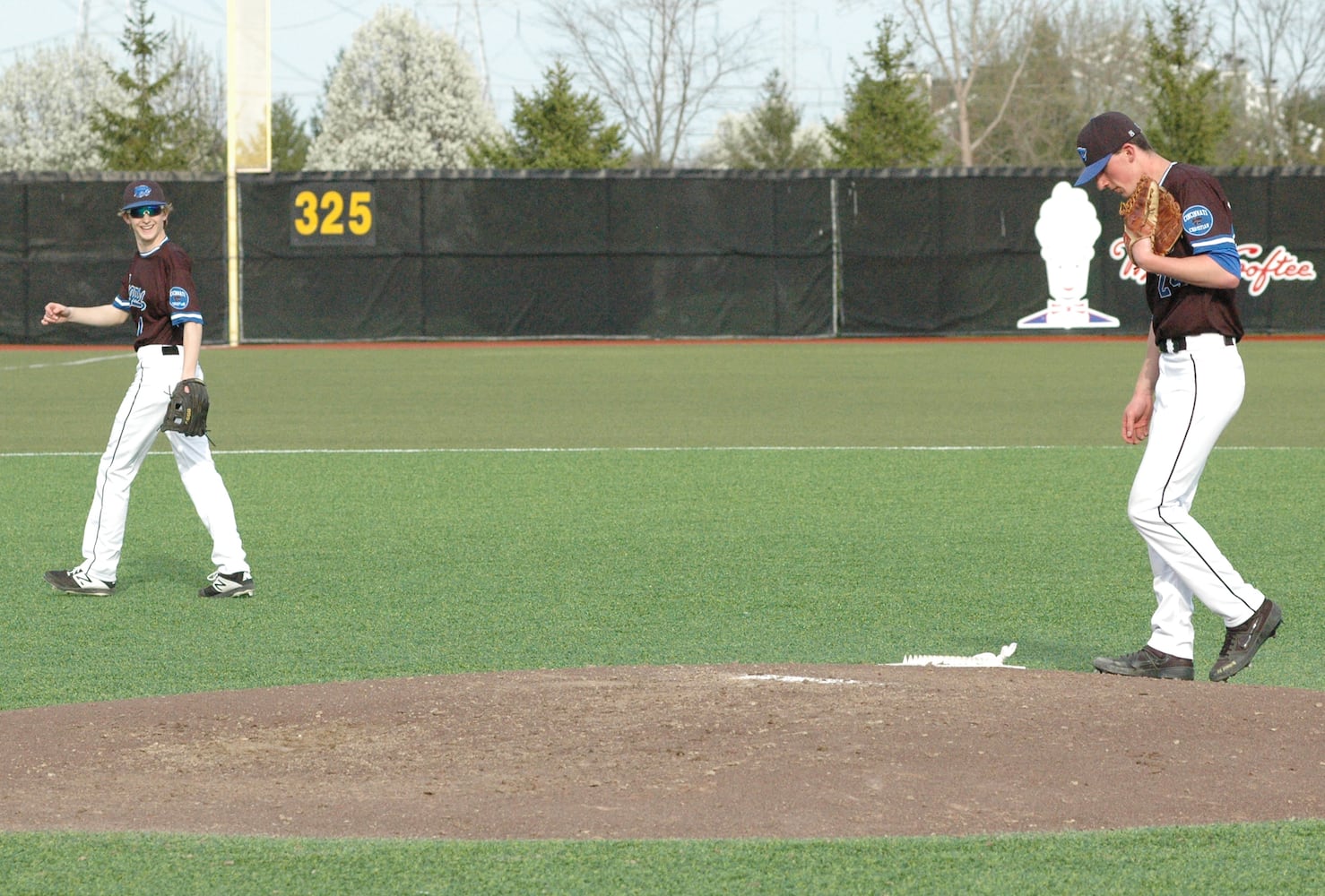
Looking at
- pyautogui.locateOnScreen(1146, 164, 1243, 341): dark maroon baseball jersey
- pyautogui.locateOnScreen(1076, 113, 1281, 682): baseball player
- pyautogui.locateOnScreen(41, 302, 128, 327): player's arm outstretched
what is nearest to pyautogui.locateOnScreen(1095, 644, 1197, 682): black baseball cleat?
pyautogui.locateOnScreen(1076, 113, 1281, 682): baseball player

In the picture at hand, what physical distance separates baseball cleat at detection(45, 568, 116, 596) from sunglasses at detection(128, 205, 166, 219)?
158cm

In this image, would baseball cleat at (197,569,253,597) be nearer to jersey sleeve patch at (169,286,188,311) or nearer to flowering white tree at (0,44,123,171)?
jersey sleeve patch at (169,286,188,311)

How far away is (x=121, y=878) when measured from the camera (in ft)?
12.1

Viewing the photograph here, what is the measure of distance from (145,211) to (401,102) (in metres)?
62.7

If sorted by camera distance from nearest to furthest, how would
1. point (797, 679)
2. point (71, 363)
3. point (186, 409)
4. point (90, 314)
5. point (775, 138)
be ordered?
point (797, 679)
point (186, 409)
point (90, 314)
point (71, 363)
point (775, 138)

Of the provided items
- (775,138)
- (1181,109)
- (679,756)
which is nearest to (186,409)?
(679,756)

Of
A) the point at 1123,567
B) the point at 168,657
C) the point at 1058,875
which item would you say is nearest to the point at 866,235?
the point at 1123,567

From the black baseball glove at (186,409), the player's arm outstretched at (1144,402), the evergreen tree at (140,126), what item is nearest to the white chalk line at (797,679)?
the player's arm outstretched at (1144,402)

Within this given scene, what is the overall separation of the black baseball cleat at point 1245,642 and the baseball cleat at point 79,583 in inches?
185

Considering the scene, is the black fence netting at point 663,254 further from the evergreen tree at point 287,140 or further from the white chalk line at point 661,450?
the evergreen tree at point 287,140

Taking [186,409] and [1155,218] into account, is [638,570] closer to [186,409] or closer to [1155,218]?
[186,409]

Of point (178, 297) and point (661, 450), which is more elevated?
point (178, 297)

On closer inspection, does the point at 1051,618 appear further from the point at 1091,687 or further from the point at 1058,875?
the point at 1058,875

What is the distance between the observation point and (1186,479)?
5.76 m
